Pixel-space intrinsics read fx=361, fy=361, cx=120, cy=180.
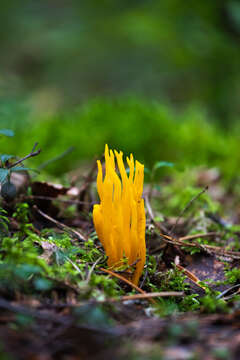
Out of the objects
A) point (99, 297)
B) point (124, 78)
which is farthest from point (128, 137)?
point (124, 78)

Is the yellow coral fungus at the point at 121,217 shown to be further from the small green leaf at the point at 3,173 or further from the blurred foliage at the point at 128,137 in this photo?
the blurred foliage at the point at 128,137

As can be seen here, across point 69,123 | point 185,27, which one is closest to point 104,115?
point 69,123

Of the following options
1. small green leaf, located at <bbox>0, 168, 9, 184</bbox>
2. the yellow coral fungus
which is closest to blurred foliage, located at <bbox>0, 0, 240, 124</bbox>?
small green leaf, located at <bbox>0, 168, 9, 184</bbox>

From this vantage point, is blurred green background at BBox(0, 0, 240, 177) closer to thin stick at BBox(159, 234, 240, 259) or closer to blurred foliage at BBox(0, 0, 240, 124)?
blurred foliage at BBox(0, 0, 240, 124)

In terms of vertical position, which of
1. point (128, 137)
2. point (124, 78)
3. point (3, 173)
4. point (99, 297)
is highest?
point (3, 173)

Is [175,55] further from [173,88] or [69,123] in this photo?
[173,88]

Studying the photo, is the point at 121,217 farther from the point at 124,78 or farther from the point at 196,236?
the point at 124,78

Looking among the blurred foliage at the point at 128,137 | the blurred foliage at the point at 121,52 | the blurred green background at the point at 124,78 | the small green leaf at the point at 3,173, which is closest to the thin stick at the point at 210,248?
the small green leaf at the point at 3,173
